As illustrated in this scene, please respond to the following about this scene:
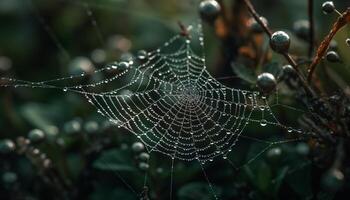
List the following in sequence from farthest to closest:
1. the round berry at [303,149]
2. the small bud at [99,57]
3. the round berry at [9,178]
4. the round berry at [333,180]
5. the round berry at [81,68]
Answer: the small bud at [99,57]
the round berry at [81,68]
the round berry at [9,178]
the round berry at [303,149]
the round berry at [333,180]

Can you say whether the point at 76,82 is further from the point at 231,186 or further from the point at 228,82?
the point at 231,186

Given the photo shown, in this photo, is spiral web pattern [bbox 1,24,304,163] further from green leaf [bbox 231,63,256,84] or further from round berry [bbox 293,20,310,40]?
round berry [bbox 293,20,310,40]

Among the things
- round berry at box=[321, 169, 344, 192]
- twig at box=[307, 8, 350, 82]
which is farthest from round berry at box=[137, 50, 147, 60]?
round berry at box=[321, 169, 344, 192]

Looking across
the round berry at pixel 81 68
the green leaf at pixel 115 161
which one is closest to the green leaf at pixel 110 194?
the green leaf at pixel 115 161

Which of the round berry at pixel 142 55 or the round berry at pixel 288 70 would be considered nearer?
the round berry at pixel 288 70

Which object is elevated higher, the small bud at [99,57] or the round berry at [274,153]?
the small bud at [99,57]

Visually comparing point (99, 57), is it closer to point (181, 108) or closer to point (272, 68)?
point (181, 108)

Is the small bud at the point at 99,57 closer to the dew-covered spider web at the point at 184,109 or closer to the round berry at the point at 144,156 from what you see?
the dew-covered spider web at the point at 184,109

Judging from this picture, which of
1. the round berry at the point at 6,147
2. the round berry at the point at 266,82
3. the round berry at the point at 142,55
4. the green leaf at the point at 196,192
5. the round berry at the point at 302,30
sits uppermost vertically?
the round berry at the point at 142,55

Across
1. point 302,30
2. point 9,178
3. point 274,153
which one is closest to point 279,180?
point 274,153
